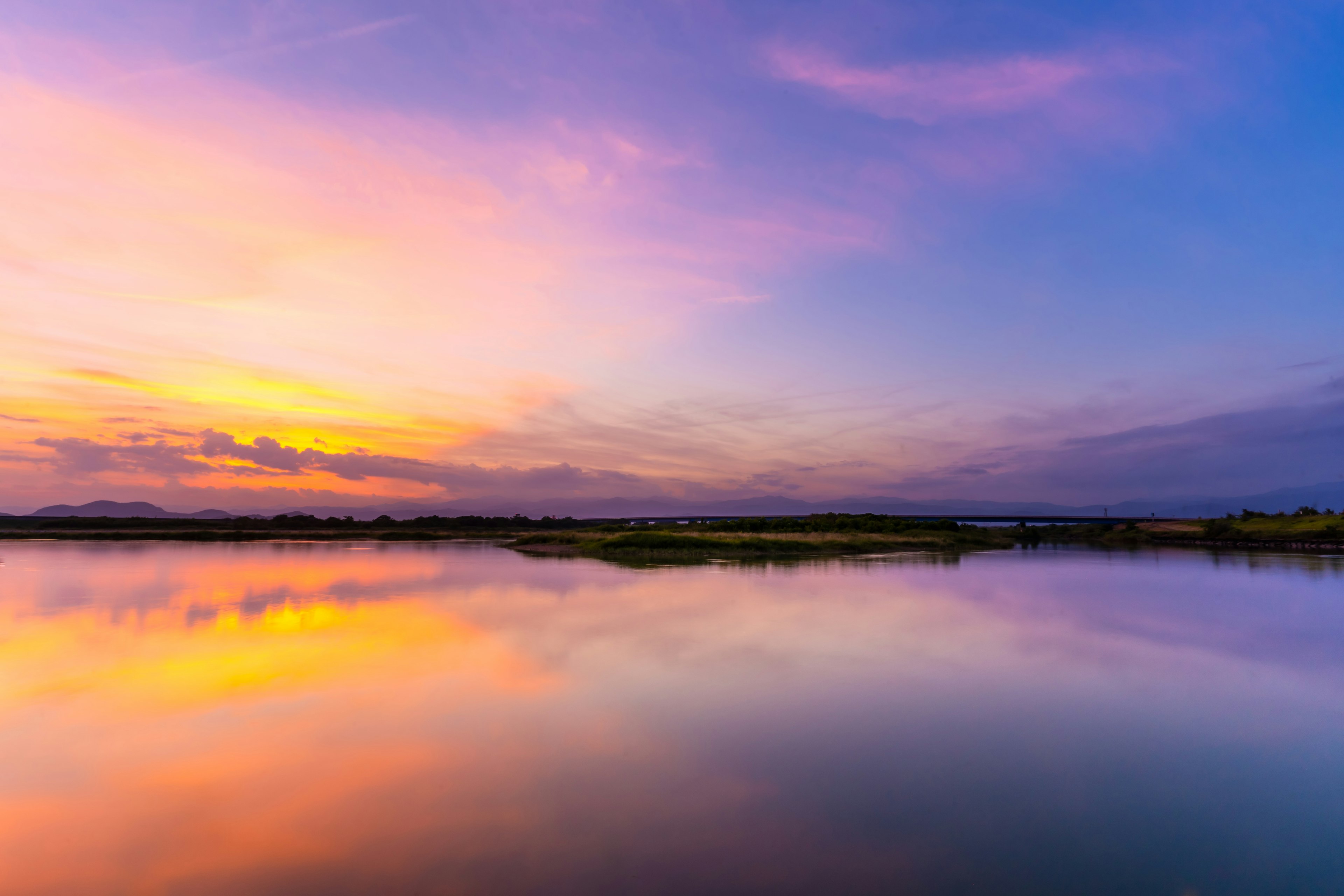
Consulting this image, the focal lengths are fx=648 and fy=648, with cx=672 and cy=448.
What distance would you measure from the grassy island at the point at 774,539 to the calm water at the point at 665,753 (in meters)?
26.0

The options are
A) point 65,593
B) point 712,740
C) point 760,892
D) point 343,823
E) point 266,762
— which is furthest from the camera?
point 65,593

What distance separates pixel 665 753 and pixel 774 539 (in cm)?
4660

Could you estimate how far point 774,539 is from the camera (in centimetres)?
5441

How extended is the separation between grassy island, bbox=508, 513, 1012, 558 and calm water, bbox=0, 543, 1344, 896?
25977 millimetres

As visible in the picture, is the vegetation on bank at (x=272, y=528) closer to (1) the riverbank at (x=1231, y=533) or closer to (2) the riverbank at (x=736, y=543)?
(2) the riverbank at (x=736, y=543)

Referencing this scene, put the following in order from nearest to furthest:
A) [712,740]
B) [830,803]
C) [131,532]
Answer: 1. [830,803]
2. [712,740]
3. [131,532]

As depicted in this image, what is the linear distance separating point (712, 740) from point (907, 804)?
9.45 feet

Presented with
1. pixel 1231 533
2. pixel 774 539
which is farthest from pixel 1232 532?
pixel 774 539

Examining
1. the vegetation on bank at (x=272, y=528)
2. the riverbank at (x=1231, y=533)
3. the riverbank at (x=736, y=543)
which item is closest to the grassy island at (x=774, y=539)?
the riverbank at (x=736, y=543)

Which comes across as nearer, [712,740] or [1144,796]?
[1144,796]

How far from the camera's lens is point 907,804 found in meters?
7.23

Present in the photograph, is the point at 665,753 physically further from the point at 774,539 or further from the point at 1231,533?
the point at 1231,533

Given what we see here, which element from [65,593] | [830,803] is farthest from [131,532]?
[830,803]

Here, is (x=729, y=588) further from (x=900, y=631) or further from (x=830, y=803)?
(x=830, y=803)
